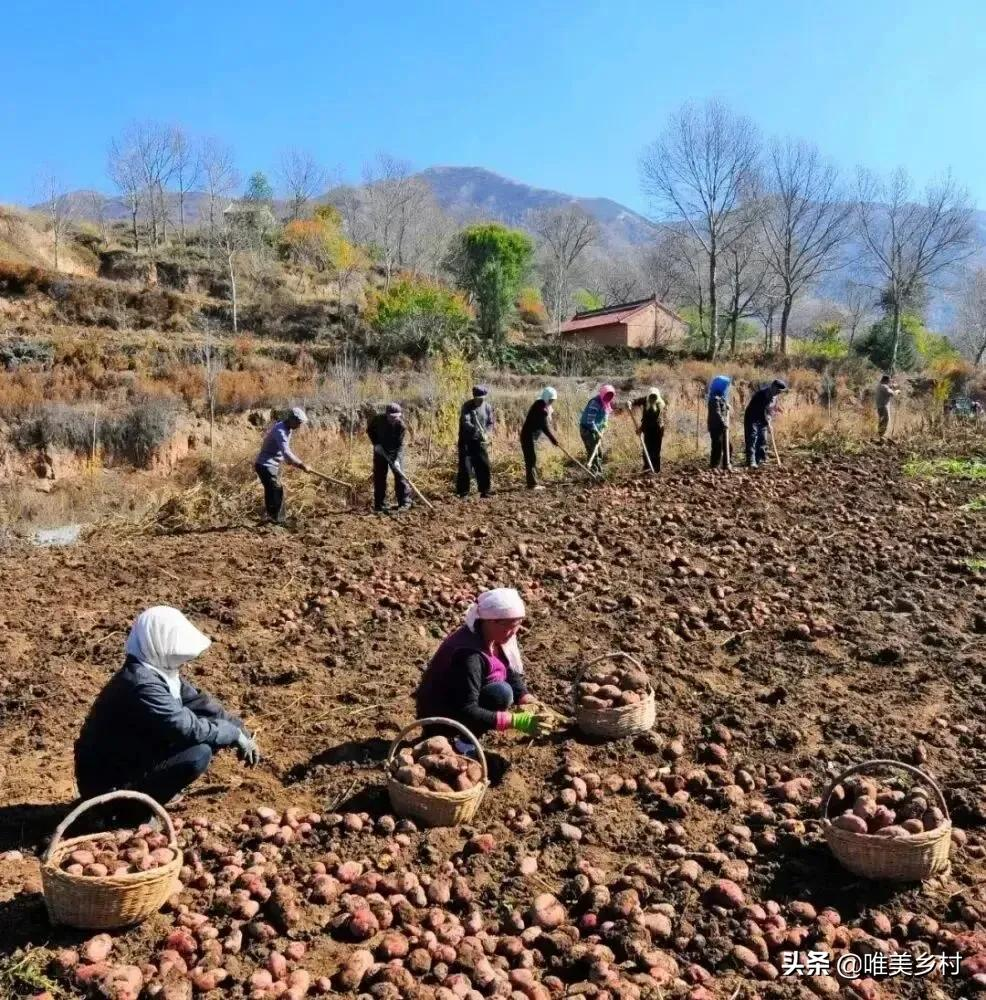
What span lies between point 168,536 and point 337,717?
5.71 meters

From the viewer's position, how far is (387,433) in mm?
9953

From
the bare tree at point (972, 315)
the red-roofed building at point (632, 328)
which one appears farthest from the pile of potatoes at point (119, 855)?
the bare tree at point (972, 315)

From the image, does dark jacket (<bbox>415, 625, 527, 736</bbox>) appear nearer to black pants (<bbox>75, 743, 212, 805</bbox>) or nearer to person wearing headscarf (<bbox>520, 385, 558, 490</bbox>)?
black pants (<bbox>75, 743, 212, 805</bbox>)

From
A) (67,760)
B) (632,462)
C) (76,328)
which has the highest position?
(76,328)

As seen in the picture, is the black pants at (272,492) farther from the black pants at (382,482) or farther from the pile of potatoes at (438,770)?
the pile of potatoes at (438,770)

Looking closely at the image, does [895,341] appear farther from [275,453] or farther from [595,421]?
[275,453]

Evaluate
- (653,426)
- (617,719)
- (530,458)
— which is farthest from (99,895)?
(653,426)

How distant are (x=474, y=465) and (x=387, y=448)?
4.70ft

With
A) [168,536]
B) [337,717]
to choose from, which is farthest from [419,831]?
[168,536]

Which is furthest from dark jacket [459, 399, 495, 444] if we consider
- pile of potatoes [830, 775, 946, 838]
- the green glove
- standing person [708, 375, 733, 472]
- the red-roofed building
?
the red-roofed building

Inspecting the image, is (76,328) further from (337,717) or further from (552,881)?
(552,881)

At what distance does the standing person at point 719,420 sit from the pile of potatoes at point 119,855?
32.9 feet

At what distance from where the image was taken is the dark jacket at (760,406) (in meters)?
12.3

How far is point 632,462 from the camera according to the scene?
13.9 metres
